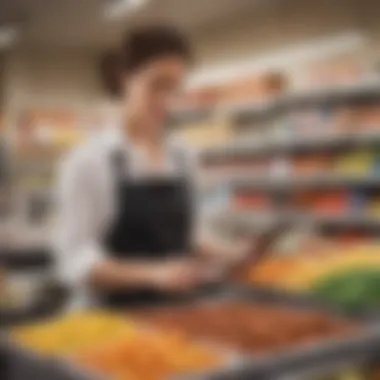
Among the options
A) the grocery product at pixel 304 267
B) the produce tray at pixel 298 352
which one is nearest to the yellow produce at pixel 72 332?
the produce tray at pixel 298 352

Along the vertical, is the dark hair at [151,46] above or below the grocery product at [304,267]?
above

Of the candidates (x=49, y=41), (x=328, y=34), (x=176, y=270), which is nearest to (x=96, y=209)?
(x=176, y=270)

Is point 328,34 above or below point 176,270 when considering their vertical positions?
above

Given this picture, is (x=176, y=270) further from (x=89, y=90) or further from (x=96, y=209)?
(x=89, y=90)

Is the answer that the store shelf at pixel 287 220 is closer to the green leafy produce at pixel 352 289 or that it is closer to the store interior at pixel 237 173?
the store interior at pixel 237 173

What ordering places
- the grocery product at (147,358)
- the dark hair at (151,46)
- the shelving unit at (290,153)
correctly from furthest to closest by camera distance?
1. the shelving unit at (290,153)
2. the dark hair at (151,46)
3. the grocery product at (147,358)

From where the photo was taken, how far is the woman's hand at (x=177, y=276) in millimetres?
1368

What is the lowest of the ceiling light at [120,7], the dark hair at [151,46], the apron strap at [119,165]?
the apron strap at [119,165]

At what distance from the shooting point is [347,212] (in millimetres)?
1704

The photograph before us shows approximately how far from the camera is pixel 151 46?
1.35m

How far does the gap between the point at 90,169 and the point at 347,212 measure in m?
0.65

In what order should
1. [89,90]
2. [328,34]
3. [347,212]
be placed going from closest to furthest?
[89,90], [328,34], [347,212]

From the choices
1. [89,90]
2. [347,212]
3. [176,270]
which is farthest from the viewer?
[347,212]

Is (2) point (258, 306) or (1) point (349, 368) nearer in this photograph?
(1) point (349, 368)
